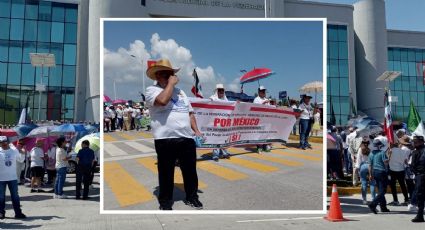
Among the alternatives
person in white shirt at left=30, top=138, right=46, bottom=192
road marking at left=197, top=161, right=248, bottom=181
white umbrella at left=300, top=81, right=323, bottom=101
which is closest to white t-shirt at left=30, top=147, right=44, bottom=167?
person in white shirt at left=30, top=138, right=46, bottom=192

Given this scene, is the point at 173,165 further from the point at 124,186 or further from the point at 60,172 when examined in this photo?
the point at 60,172

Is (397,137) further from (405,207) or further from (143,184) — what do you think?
(143,184)

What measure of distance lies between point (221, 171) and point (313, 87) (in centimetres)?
105

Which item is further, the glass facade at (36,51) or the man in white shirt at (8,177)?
the glass facade at (36,51)

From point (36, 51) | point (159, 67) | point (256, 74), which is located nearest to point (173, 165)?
point (159, 67)

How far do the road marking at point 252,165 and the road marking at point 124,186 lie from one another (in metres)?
0.77

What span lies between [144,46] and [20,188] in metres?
11.4

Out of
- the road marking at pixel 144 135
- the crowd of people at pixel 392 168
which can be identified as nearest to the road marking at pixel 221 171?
the road marking at pixel 144 135

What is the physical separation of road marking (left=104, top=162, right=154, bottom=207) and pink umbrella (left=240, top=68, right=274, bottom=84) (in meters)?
1.24

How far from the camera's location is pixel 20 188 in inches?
532

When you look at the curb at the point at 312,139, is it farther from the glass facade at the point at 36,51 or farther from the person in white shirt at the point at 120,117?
→ the glass facade at the point at 36,51

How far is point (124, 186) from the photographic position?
153 inches

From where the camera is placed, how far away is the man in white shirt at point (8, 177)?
30.7 feet

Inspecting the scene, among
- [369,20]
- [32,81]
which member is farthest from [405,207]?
[369,20]
